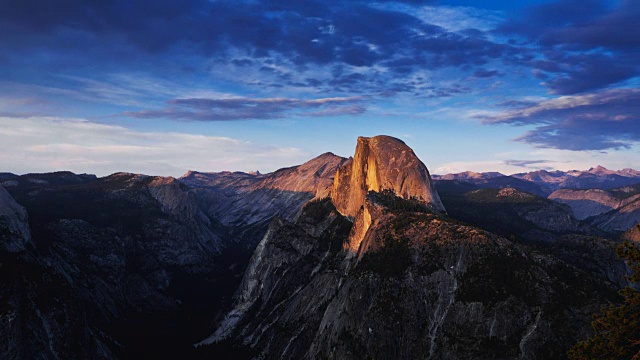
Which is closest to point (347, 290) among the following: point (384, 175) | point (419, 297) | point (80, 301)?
Result: point (419, 297)

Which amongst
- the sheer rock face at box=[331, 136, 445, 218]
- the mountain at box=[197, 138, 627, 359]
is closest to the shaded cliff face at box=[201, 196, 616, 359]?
the mountain at box=[197, 138, 627, 359]

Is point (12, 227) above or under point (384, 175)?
under

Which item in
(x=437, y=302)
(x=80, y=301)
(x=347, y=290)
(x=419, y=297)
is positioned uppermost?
(x=419, y=297)

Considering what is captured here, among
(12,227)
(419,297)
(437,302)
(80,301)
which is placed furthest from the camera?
(12,227)

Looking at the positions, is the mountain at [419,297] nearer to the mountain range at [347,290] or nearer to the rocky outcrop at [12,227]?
the mountain range at [347,290]

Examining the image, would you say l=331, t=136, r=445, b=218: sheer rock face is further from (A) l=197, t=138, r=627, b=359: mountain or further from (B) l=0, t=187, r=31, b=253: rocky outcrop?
(B) l=0, t=187, r=31, b=253: rocky outcrop

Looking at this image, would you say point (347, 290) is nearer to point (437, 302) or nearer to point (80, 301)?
point (437, 302)

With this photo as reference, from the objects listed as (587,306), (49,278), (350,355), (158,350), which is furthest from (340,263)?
(49,278)

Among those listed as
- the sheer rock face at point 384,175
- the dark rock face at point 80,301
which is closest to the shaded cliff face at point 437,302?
the sheer rock face at point 384,175
